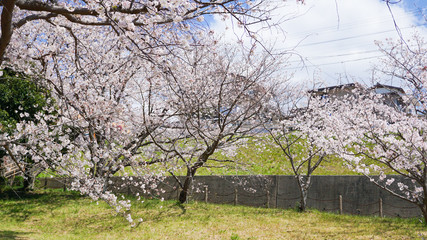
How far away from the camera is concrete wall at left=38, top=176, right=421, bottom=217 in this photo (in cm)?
1345

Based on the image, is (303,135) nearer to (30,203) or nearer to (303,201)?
(303,201)

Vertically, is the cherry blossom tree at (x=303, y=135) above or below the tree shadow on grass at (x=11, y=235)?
above

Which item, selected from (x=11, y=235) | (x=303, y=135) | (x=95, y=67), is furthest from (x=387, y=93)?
(x=11, y=235)

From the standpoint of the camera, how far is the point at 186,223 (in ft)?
39.9

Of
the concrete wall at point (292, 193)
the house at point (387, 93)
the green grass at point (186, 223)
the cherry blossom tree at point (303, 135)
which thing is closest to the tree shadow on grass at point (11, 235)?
the green grass at point (186, 223)

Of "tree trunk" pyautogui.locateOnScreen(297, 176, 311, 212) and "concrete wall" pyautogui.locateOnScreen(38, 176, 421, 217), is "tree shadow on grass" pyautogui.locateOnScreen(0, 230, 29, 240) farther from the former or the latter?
"tree trunk" pyautogui.locateOnScreen(297, 176, 311, 212)

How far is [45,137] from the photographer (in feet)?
33.0

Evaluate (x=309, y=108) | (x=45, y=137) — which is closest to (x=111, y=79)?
(x=45, y=137)

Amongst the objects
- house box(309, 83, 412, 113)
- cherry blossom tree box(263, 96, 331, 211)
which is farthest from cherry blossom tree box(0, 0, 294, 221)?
house box(309, 83, 412, 113)

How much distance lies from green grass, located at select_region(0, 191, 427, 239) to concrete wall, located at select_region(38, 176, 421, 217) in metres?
1.01

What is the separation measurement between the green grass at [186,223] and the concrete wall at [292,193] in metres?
1.01

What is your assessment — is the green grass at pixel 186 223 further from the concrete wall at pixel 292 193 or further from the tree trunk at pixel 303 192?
the concrete wall at pixel 292 193

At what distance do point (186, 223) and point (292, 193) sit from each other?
5469 millimetres

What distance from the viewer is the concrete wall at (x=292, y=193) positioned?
1345 centimetres
